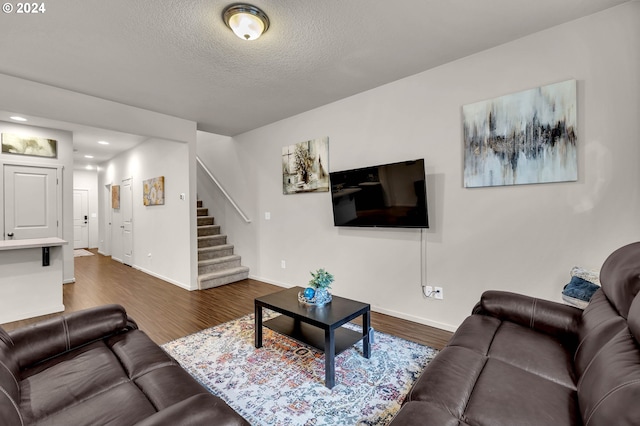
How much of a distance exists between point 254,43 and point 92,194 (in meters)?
9.71

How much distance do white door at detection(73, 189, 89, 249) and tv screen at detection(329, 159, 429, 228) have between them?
9.44 metres

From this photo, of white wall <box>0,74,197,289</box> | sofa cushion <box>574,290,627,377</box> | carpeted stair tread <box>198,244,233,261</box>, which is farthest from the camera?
carpeted stair tread <box>198,244,233,261</box>

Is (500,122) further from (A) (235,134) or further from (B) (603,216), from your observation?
(A) (235,134)

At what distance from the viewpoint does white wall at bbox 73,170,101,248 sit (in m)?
9.16

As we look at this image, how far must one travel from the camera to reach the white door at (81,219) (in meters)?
9.03

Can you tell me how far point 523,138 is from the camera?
7.93 feet

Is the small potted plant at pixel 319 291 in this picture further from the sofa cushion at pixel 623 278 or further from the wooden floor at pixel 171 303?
the sofa cushion at pixel 623 278

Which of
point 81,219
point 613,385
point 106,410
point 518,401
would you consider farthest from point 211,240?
point 81,219

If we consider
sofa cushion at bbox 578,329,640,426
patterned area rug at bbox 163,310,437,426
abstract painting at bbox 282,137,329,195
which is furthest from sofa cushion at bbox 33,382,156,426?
abstract painting at bbox 282,137,329,195

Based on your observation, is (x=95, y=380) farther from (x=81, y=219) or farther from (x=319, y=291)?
(x=81, y=219)

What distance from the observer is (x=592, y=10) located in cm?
212

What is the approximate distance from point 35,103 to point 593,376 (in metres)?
4.90

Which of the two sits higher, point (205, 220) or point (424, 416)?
point (205, 220)

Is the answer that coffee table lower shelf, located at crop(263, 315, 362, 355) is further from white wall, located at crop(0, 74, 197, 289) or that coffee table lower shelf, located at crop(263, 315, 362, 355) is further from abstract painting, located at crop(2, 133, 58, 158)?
abstract painting, located at crop(2, 133, 58, 158)
